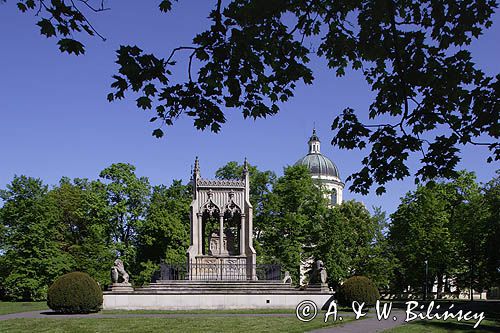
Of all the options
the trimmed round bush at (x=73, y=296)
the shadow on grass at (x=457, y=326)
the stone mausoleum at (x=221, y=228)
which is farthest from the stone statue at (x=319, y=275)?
the trimmed round bush at (x=73, y=296)

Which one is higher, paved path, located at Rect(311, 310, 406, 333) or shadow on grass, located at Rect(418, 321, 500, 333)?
paved path, located at Rect(311, 310, 406, 333)

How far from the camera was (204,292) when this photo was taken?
1040 inches

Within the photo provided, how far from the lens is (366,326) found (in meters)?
18.1

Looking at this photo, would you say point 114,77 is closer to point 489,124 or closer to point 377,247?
point 489,124

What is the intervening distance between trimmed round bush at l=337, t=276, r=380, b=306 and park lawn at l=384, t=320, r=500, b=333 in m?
5.33

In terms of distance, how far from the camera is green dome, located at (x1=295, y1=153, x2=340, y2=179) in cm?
10581

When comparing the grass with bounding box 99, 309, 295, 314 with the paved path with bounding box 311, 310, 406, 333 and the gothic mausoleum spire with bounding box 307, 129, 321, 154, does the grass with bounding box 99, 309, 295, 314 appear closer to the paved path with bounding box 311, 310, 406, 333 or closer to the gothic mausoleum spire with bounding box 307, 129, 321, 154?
the paved path with bounding box 311, 310, 406, 333

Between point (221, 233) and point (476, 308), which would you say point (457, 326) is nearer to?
point (476, 308)

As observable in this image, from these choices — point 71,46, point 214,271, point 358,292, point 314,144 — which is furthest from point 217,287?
point 314,144

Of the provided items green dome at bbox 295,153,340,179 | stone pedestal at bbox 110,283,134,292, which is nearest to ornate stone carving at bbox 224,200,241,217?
stone pedestal at bbox 110,283,134,292

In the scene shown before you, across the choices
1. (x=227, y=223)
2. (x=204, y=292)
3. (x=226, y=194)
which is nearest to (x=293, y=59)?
(x=204, y=292)

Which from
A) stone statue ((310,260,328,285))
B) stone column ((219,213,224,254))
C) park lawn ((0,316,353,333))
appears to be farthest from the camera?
stone column ((219,213,224,254))

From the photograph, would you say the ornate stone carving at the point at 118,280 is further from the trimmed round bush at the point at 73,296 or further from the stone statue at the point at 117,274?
the trimmed round bush at the point at 73,296

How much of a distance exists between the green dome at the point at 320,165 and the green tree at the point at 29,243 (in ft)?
211
